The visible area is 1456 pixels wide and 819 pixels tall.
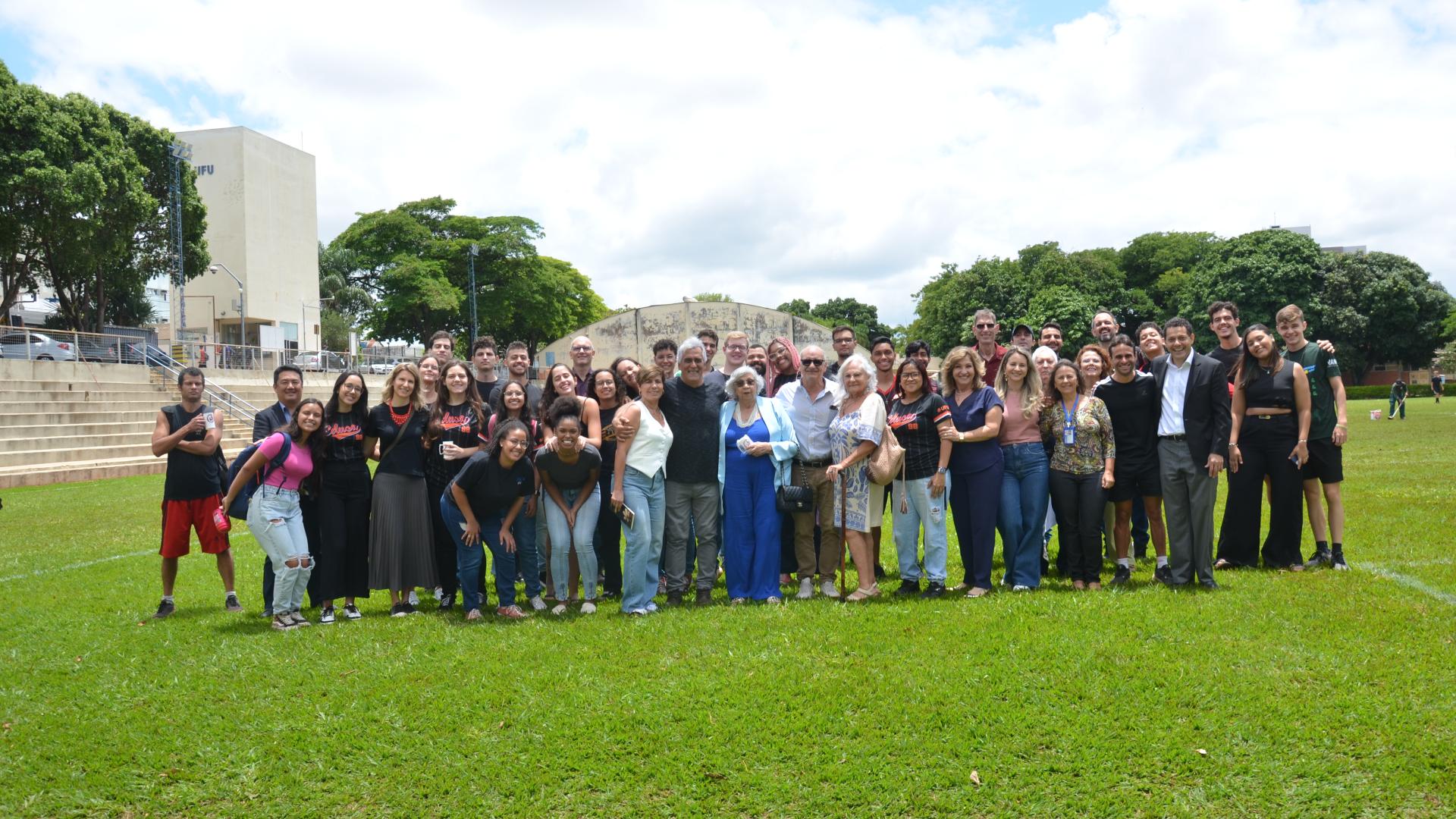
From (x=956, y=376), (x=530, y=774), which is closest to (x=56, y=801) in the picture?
(x=530, y=774)

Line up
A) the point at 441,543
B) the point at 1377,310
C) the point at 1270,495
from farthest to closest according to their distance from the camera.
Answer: the point at 1377,310
the point at 1270,495
the point at 441,543

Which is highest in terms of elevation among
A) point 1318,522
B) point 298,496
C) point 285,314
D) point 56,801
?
point 285,314

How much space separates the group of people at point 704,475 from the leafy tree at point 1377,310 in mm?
48279

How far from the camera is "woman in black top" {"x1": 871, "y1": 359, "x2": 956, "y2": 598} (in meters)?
6.25

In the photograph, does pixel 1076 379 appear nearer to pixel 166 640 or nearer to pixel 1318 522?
pixel 1318 522

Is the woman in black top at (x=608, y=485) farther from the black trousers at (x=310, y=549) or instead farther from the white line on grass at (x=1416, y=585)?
the white line on grass at (x=1416, y=585)

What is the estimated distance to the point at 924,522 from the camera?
6352 mm

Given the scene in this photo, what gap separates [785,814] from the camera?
3623mm

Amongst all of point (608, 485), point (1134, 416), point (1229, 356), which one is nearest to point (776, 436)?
point (608, 485)

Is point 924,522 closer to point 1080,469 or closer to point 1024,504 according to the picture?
point 1024,504

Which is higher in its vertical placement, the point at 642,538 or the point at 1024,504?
the point at 1024,504

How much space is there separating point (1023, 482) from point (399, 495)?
14.6ft

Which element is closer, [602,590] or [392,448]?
[392,448]

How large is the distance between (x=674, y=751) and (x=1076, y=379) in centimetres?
409
